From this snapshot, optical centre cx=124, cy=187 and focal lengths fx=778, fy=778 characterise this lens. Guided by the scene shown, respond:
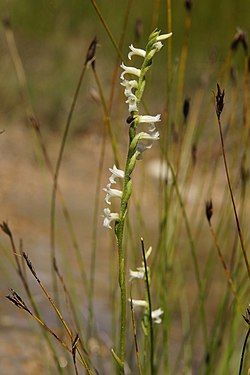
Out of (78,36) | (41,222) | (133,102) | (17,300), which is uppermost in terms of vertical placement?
(78,36)

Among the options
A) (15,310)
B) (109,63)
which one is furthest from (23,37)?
(15,310)

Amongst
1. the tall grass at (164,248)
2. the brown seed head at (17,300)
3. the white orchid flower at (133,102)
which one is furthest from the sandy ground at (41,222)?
the white orchid flower at (133,102)

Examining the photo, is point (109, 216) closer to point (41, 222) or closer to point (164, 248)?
point (164, 248)

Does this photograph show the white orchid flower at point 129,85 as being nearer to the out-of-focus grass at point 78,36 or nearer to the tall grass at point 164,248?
the tall grass at point 164,248

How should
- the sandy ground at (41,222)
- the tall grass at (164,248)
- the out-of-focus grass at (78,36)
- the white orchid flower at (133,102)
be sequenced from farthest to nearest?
the out-of-focus grass at (78,36) → the sandy ground at (41,222) → the tall grass at (164,248) → the white orchid flower at (133,102)

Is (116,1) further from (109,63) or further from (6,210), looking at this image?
(6,210)

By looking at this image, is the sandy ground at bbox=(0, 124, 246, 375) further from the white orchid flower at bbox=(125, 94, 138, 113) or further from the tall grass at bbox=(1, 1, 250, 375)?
the white orchid flower at bbox=(125, 94, 138, 113)

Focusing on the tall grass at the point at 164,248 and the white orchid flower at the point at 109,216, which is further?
the tall grass at the point at 164,248

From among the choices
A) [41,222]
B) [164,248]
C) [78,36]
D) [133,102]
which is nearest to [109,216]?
[133,102]
